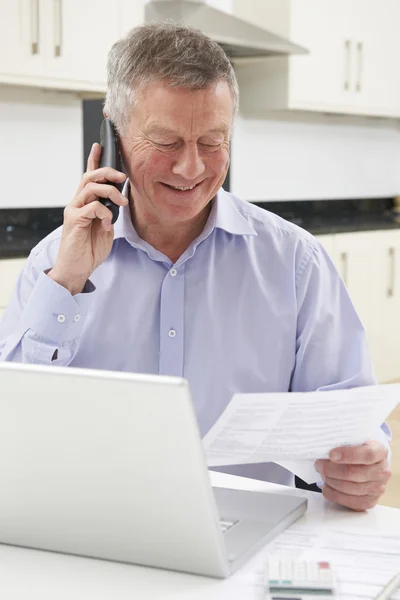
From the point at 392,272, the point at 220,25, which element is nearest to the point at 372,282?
the point at 392,272

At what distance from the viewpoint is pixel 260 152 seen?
4.88 metres

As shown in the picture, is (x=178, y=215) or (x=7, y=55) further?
(x=7, y=55)

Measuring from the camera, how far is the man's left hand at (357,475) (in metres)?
1.23

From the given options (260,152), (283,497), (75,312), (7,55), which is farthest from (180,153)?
(260,152)

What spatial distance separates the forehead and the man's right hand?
0.15 m

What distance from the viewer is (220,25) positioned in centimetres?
398

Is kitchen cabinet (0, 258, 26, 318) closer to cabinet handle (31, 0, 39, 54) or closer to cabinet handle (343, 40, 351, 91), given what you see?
cabinet handle (31, 0, 39, 54)

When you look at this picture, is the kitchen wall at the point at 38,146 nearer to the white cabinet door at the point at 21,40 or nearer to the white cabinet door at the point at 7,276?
the white cabinet door at the point at 21,40

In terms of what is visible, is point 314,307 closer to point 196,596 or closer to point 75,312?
point 75,312

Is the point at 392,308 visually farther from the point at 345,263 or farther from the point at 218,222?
the point at 218,222

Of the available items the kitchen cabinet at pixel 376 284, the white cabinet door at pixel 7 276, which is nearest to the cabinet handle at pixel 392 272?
the kitchen cabinet at pixel 376 284

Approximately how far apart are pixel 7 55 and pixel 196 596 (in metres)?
2.72

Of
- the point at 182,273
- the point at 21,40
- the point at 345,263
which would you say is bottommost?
the point at 345,263

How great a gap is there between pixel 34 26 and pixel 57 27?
11 centimetres
